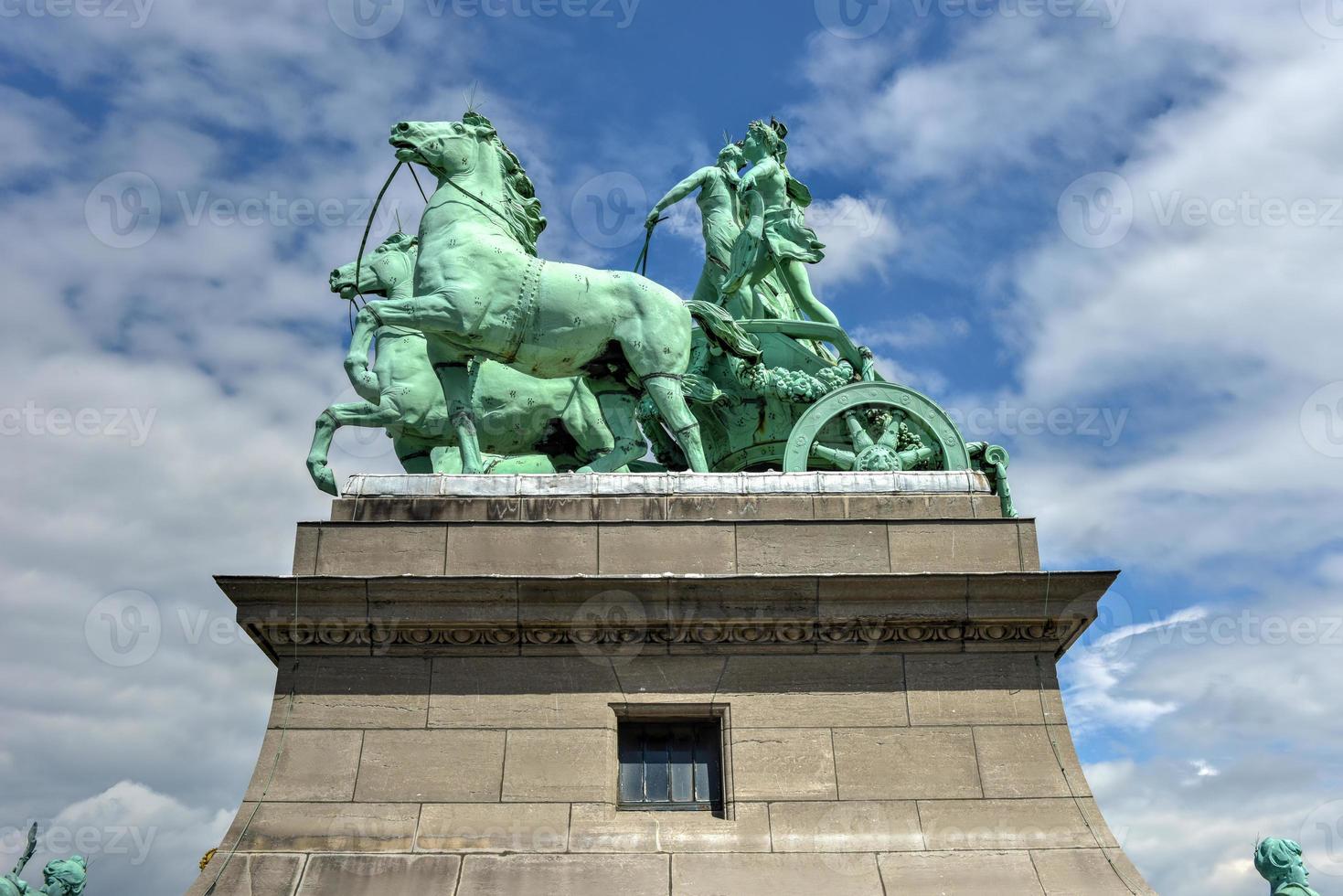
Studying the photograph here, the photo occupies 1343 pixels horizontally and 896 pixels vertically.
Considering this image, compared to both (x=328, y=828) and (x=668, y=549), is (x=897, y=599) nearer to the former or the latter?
(x=668, y=549)

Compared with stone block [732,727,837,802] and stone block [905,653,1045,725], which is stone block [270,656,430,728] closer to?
stone block [732,727,837,802]

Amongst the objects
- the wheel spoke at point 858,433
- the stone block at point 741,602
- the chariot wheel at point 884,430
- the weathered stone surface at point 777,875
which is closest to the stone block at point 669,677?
the stone block at point 741,602

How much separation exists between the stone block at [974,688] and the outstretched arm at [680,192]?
27.5 feet

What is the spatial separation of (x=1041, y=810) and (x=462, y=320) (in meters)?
7.46

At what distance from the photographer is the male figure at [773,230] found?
1947 centimetres

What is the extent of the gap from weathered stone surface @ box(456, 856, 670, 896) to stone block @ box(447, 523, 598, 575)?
8.81 ft

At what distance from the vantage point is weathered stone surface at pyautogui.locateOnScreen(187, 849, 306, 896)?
438 inches

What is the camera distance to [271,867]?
37.0ft

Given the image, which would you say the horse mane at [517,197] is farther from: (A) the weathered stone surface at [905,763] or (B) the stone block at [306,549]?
(A) the weathered stone surface at [905,763]

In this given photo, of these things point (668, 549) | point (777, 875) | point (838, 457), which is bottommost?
point (777, 875)

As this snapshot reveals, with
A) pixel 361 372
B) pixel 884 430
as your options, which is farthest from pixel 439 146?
pixel 884 430

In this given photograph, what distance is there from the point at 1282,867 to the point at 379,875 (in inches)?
309

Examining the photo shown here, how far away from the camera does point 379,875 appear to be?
11.2 m

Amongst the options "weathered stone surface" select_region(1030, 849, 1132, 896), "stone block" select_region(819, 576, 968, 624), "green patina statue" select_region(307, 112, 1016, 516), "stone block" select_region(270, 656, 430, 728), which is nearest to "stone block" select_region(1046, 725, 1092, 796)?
"weathered stone surface" select_region(1030, 849, 1132, 896)
